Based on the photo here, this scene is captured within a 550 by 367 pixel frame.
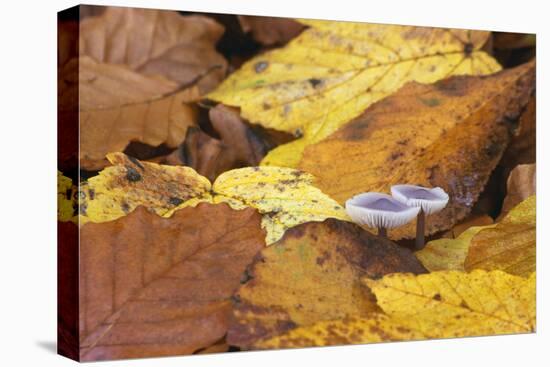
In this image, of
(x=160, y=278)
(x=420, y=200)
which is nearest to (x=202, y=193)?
(x=160, y=278)

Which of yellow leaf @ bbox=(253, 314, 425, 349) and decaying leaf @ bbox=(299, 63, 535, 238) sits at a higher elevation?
decaying leaf @ bbox=(299, 63, 535, 238)

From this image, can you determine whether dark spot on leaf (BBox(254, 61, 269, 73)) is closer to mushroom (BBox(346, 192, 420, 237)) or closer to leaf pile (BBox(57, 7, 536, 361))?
leaf pile (BBox(57, 7, 536, 361))

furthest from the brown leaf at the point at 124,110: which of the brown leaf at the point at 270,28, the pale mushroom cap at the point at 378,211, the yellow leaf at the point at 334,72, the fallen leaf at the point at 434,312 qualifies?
the fallen leaf at the point at 434,312

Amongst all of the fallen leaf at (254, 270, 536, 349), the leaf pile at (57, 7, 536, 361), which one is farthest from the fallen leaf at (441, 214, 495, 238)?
the fallen leaf at (254, 270, 536, 349)

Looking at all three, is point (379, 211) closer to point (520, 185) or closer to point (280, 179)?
point (280, 179)

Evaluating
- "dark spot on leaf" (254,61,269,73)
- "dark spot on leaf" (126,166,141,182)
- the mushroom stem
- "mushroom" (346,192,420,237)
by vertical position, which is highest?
"dark spot on leaf" (254,61,269,73)
